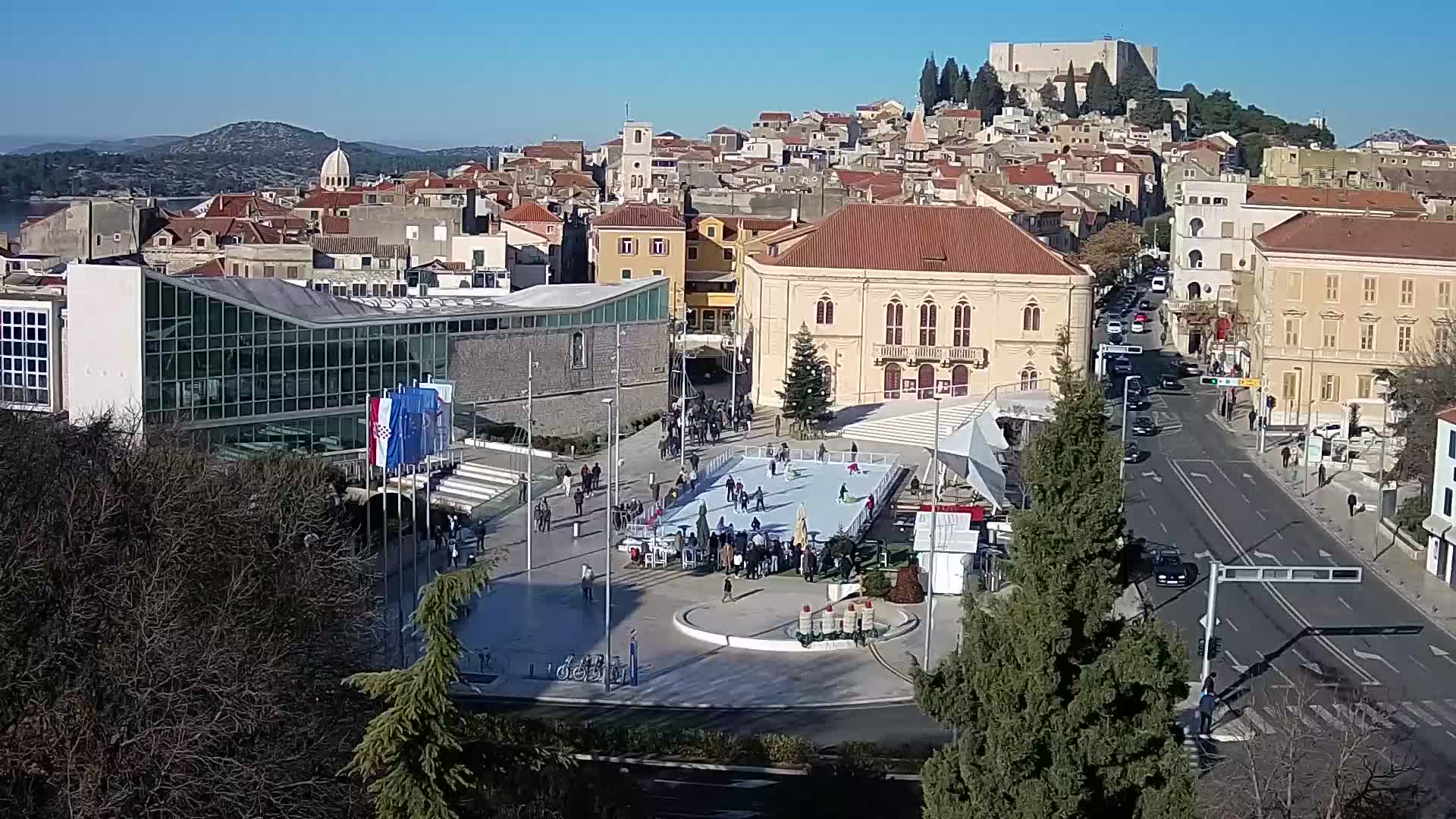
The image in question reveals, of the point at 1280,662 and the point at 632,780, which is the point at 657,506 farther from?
the point at 632,780

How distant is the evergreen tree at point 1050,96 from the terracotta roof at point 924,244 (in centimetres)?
10107

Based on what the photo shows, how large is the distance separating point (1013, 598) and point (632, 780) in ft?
22.7

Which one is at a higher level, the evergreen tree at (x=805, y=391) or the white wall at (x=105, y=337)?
the white wall at (x=105, y=337)

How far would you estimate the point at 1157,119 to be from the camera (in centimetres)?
13450

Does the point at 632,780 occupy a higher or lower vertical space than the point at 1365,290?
lower

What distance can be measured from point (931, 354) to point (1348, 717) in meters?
27.2

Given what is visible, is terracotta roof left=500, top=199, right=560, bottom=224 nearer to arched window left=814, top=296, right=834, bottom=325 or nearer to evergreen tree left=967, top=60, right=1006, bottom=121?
arched window left=814, top=296, right=834, bottom=325

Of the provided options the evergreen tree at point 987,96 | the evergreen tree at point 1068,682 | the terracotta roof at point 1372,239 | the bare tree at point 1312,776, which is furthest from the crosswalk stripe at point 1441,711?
the evergreen tree at point 987,96

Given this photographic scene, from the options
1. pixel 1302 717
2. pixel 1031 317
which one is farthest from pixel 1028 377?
pixel 1302 717

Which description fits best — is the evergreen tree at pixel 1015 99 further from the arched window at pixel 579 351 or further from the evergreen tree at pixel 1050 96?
the arched window at pixel 579 351

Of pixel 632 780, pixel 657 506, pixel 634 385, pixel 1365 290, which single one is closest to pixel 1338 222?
pixel 1365 290

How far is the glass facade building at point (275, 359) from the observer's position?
1244 inches

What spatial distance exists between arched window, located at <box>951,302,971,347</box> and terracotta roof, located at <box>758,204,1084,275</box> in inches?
37.0

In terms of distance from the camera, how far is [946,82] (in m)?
151
